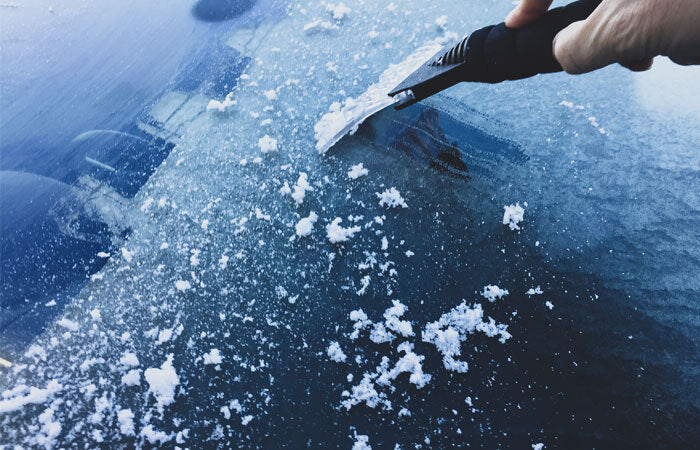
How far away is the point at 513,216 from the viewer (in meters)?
1.09

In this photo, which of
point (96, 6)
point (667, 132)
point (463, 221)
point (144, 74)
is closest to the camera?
point (463, 221)

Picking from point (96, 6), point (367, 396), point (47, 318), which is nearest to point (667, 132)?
point (367, 396)

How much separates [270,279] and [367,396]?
39cm

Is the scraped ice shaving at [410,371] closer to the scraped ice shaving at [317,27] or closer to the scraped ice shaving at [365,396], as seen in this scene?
the scraped ice shaving at [365,396]

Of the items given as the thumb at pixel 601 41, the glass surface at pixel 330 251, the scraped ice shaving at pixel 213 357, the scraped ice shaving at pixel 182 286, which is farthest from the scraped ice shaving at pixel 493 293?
the scraped ice shaving at pixel 182 286

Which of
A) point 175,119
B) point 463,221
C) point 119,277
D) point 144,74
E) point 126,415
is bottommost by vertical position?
point 463,221

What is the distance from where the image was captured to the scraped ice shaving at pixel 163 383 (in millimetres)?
878

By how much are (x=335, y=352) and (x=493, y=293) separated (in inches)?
17.6

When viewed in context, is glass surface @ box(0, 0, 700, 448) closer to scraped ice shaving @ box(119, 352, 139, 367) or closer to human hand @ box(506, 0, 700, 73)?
scraped ice shaving @ box(119, 352, 139, 367)

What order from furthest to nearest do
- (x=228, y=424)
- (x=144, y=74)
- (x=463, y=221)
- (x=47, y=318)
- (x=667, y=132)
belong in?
(x=144, y=74)
(x=667, y=132)
(x=463, y=221)
(x=47, y=318)
(x=228, y=424)

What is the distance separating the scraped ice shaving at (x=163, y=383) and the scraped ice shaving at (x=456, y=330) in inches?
24.6

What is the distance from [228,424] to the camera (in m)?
0.86

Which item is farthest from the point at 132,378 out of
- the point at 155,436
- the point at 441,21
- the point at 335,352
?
the point at 441,21

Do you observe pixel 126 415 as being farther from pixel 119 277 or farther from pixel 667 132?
pixel 667 132
